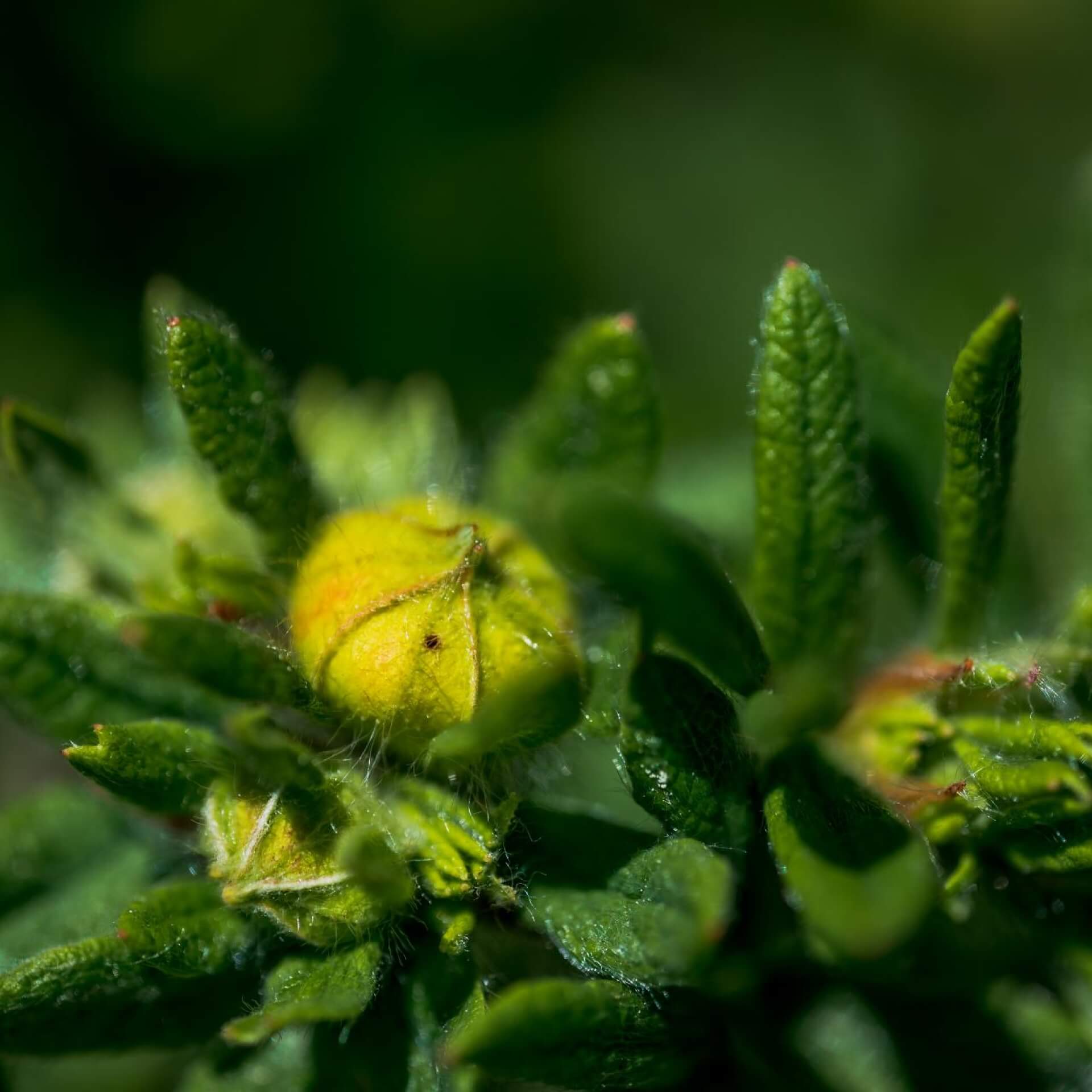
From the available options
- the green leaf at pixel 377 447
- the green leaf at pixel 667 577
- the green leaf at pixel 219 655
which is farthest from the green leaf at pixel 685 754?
the green leaf at pixel 377 447

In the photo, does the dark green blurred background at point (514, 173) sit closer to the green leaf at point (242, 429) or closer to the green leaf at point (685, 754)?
the green leaf at point (242, 429)

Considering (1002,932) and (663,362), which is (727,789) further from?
(663,362)

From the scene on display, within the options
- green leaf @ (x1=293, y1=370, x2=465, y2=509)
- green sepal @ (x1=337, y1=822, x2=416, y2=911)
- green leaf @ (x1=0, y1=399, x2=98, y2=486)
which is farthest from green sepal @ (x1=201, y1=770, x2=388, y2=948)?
green leaf @ (x1=0, y1=399, x2=98, y2=486)

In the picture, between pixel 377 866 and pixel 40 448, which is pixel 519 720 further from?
pixel 40 448

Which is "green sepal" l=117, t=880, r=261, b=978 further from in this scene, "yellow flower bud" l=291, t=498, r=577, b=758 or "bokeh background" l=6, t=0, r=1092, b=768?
"bokeh background" l=6, t=0, r=1092, b=768

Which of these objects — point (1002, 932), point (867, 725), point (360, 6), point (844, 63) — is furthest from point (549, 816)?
point (844, 63)

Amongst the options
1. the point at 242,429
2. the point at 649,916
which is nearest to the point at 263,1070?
the point at 649,916
